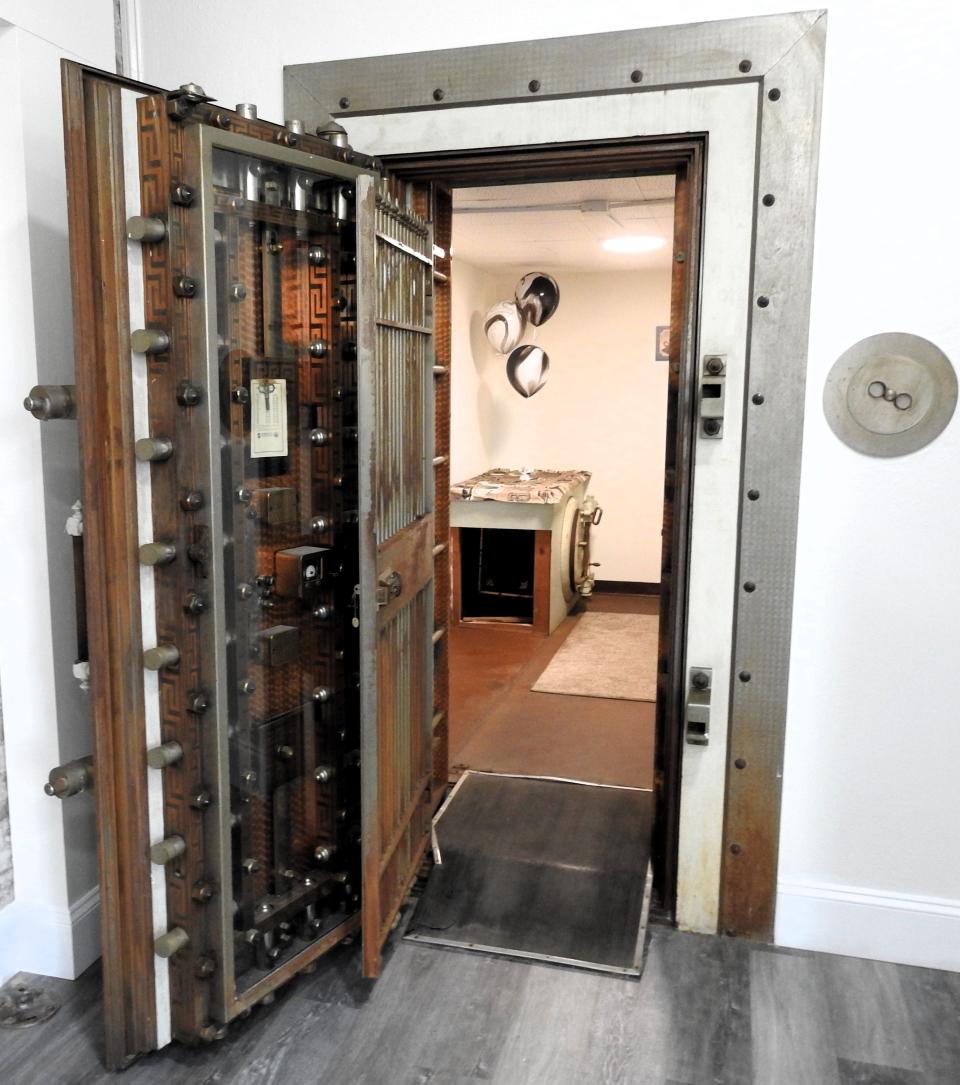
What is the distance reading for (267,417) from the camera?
2023 mm

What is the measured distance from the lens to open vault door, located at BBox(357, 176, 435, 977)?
2082 mm

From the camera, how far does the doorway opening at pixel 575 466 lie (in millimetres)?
2496

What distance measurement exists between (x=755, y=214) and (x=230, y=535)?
1.43 m

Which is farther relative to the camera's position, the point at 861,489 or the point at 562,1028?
the point at 861,489

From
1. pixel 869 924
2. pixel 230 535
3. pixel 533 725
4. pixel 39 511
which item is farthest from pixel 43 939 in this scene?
pixel 533 725

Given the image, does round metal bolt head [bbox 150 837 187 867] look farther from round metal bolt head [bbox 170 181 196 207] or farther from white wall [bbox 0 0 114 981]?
round metal bolt head [bbox 170 181 196 207]

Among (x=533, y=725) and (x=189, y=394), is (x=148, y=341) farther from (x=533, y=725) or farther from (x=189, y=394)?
(x=533, y=725)

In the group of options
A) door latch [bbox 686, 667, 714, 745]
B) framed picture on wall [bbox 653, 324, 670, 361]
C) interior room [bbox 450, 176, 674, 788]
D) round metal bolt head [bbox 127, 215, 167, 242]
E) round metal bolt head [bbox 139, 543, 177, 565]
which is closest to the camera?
round metal bolt head [bbox 127, 215, 167, 242]

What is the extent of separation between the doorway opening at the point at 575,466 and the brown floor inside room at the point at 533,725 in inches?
0.5

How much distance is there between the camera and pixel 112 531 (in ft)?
6.16

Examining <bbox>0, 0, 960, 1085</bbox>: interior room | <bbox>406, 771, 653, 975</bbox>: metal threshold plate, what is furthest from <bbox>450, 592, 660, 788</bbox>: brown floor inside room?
<bbox>0, 0, 960, 1085</bbox>: interior room

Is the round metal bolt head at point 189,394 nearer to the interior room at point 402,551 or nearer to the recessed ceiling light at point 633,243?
the interior room at point 402,551

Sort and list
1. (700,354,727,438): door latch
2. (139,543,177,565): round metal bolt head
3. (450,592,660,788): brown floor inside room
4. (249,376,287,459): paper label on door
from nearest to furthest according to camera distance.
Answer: (139,543,177,565): round metal bolt head < (249,376,287,459): paper label on door < (700,354,727,438): door latch < (450,592,660,788): brown floor inside room

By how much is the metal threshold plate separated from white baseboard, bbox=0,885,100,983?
0.83 metres
